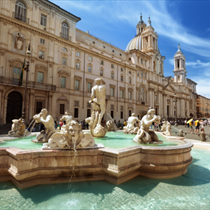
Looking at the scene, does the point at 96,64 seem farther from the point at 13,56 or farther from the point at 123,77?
the point at 13,56

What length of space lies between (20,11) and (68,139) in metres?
25.0

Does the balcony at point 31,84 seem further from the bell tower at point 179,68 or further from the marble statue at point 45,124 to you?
the bell tower at point 179,68

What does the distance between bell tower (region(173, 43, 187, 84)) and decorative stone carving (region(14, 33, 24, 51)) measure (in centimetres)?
6479

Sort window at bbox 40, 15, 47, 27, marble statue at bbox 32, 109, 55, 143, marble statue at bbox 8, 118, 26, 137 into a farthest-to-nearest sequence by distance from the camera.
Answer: window at bbox 40, 15, 47, 27, marble statue at bbox 8, 118, 26, 137, marble statue at bbox 32, 109, 55, 143

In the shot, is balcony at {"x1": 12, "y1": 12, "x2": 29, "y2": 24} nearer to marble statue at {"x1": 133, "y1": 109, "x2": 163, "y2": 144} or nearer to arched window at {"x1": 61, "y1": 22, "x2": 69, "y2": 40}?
arched window at {"x1": 61, "y1": 22, "x2": 69, "y2": 40}

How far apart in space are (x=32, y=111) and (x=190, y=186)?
21.3 metres

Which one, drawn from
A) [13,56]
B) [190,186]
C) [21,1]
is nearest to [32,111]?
[13,56]

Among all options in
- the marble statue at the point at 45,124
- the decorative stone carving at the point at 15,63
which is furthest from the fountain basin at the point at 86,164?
the decorative stone carving at the point at 15,63

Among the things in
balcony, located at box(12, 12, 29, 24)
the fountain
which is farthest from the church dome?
the fountain

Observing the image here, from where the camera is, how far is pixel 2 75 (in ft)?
64.3

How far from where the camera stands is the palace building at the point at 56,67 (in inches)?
805

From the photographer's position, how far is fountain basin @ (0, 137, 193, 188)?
3555 mm

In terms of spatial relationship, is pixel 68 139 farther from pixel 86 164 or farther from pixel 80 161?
pixel 86 164

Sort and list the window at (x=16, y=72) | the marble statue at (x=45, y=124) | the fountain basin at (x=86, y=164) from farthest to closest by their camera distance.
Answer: the window at (x=16, y=72), the marble statue at (x=45, y=124), the fountain basin at (x=86, y=164)
